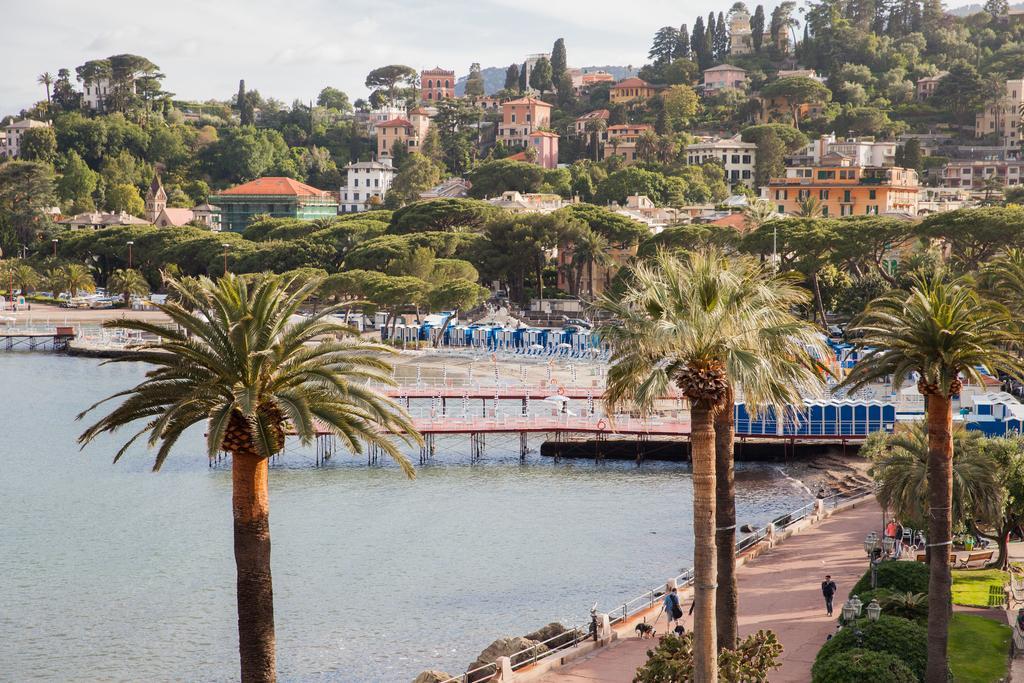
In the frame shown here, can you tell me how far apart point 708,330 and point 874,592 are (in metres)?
12.2

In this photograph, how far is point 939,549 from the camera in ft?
75.3

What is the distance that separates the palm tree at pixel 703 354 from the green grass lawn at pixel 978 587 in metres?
13.9

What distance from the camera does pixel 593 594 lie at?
37219mm

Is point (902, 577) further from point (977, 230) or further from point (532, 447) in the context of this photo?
point (977, 230)

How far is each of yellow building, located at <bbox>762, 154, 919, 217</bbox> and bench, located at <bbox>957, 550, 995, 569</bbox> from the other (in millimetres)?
94545

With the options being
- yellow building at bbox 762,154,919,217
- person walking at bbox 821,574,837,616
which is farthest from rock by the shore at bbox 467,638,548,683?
yellow building at bbox 762,154,919,217

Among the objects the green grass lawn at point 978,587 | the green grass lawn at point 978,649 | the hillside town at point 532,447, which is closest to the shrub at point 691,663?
the hillside town at point 532,447

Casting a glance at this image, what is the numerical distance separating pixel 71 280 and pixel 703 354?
389 ft

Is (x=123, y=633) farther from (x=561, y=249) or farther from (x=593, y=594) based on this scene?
(x=561, y=249)

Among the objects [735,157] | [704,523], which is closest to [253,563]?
[704,523]

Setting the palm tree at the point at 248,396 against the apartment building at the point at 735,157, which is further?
the apartment building at the point at 735,157

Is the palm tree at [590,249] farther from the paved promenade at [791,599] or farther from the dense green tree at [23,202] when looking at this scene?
the paved promenade at [791,599]

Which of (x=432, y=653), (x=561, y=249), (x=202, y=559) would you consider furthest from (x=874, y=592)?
(x=561, y=249)

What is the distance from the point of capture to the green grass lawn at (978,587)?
30.0 meters
